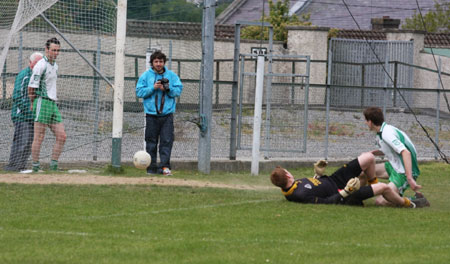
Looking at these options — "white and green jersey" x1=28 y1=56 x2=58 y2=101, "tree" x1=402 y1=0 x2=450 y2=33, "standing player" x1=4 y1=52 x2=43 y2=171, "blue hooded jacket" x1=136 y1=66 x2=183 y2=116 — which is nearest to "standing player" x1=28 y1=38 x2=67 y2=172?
"white and green jersey" x1=28 y1=56 x2=58 y2=101

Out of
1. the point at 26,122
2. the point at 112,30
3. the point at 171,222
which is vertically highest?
the point at 112,30

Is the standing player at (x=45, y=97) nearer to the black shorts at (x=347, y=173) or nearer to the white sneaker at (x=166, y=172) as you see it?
the white sneaker at (x=166, y=172)

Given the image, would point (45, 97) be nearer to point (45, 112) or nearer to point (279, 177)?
point (45, 112)

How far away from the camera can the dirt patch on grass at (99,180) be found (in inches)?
438

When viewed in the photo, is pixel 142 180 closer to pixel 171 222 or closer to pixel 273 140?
pixel 171 222

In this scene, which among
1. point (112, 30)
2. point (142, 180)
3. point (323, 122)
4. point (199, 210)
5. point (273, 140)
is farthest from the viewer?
point (323, 122)

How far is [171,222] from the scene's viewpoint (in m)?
8.20

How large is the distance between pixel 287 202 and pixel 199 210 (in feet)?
4.25

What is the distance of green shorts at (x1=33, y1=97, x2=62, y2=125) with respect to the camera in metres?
12.3

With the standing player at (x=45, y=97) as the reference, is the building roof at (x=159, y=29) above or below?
above

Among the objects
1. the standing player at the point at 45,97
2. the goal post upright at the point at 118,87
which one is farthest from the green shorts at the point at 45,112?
the goal post upright at the point at 118,87

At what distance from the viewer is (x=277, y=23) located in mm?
39562

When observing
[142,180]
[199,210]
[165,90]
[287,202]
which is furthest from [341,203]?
[165,90]

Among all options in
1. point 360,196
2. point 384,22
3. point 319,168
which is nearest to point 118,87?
point 319,168
